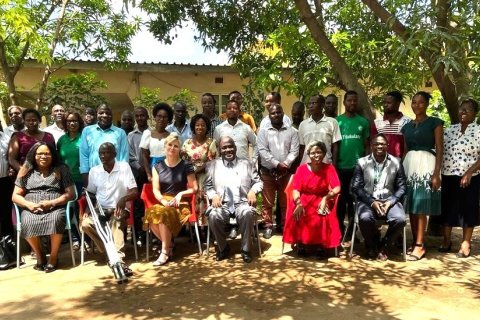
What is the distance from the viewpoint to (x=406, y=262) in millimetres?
4840

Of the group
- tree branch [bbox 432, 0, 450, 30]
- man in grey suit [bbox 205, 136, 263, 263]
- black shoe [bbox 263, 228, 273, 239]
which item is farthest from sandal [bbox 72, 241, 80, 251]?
tree branch [bbox 432, 0, 450, 30]

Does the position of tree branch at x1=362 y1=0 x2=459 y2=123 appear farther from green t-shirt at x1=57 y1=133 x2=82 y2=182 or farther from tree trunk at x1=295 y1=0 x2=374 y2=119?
green t-shirt at x1=57 y1=133 x2=82 y2=182

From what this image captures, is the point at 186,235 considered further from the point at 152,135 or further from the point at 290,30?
the point at 290,30

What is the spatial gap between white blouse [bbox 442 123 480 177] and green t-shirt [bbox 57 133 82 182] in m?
4.34

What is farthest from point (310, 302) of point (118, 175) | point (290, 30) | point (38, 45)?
point (38, 45)

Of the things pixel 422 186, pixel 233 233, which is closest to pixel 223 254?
pixel 233 233

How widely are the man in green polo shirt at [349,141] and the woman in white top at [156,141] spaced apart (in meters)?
2.15

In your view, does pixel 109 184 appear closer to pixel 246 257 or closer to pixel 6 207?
pixel 6 207

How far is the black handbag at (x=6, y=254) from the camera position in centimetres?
481

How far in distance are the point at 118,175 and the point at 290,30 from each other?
9.42 ft

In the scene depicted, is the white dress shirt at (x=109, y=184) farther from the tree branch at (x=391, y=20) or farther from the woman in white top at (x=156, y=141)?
the tree branch at (x=391, y=20)

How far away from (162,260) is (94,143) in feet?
5.23

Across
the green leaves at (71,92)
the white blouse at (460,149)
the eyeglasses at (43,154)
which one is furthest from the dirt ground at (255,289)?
the green leaves at (71,92)

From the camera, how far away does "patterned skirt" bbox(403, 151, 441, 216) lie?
4930mm
